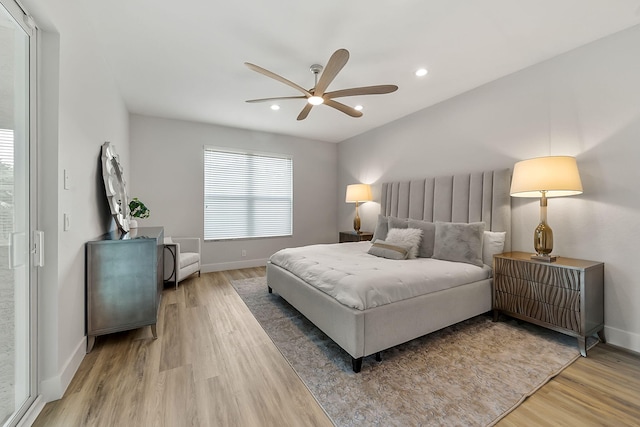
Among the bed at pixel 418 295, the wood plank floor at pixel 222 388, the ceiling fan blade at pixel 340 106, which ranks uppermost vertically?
the ceiling fan blade at pixel 340 106

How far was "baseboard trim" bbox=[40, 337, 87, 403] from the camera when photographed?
5.02ft

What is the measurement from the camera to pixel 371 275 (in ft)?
6.88

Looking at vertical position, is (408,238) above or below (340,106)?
below

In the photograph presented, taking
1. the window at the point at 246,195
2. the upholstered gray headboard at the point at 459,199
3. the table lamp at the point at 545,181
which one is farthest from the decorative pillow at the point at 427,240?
the window at the point at 246,195

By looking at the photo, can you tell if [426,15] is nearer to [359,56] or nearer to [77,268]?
[359,56]

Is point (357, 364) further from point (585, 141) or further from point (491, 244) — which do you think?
point (585, 141)

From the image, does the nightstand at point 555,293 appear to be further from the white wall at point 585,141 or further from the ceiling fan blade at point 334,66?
the ceiling fan blade at point 334,66

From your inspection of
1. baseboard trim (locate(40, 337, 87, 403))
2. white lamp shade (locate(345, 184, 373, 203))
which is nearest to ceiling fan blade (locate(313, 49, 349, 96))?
white lamp shade (locate(345, 184, 373, 203))

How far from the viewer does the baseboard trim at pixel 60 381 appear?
5.02 feet

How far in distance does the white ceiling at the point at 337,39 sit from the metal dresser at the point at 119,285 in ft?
5.78

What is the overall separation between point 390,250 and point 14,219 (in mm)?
2902

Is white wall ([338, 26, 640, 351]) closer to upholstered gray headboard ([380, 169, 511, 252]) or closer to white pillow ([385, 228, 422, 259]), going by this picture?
upholstered gray headboard ([380, 169, 511, 252])

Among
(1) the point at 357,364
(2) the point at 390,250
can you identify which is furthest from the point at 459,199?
(1) the point at 357,364

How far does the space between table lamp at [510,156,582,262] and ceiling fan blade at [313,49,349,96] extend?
1855mm
